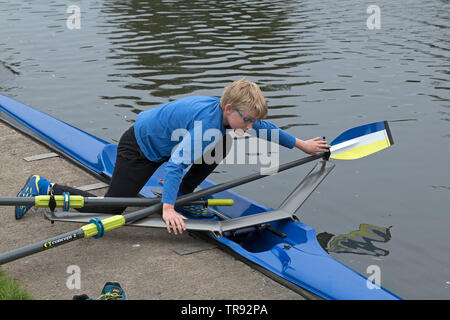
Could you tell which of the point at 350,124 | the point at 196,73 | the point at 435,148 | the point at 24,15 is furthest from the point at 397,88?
the point at 24,15

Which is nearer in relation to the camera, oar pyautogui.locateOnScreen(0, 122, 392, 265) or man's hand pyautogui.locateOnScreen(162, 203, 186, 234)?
oar pyautogui.locateOnScreen(0, 122, 392, 265)

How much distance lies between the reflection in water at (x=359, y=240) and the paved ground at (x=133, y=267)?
4.13 feet

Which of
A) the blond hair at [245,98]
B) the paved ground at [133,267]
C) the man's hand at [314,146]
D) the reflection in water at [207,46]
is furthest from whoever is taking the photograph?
the reflection in water at [207,46]

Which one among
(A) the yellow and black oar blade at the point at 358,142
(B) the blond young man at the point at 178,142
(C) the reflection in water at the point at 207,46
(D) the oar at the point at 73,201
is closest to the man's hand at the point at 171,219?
(B) the blond young man at the point at 178,142

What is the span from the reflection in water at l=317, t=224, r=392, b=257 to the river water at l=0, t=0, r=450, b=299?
2 centimetres

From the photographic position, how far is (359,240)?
16.2 feet

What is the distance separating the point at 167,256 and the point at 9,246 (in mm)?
1121

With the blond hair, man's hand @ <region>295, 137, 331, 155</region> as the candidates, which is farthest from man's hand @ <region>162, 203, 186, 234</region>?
man's hand @ <region>295, 137, 331, 155</region>

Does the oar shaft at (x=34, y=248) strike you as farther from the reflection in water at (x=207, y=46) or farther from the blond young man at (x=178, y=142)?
the reflection in water at (x=207, y=46)

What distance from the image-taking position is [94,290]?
3.51 meters

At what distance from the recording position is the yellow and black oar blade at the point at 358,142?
497 cm

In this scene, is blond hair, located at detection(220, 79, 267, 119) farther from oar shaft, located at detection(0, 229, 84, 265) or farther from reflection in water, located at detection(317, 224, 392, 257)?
reflection in water, located at detection(317, 224, 392, 257)

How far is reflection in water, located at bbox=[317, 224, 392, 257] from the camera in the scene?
475cm

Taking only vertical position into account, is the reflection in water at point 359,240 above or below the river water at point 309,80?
below
